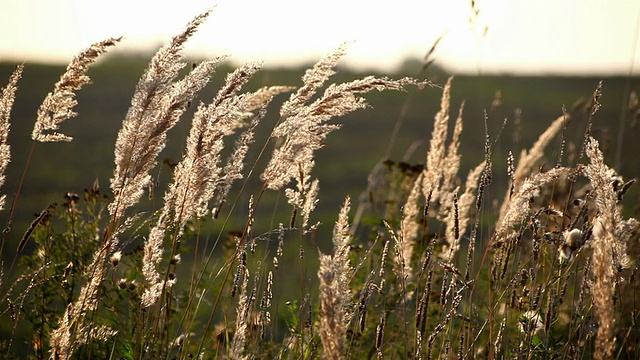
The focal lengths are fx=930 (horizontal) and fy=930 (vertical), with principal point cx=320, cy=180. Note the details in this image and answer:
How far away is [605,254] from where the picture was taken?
2.43 meters

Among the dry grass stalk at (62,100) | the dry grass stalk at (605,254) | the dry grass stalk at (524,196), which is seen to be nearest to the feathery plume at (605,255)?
the dry grass stalk at (605,254)

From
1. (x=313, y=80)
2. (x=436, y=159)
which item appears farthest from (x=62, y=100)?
(x=436, y=159)

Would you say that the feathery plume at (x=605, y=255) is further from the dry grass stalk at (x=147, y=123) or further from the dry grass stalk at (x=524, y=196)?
the dry grass stalk at (x=147, y=123)

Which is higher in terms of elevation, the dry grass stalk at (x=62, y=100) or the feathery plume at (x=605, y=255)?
the dry grass stalk at (x=62, y=100)

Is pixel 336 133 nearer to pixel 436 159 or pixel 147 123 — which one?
pixel 436 159

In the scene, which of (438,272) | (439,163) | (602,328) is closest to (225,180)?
(439,163)

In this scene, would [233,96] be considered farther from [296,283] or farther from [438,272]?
[296,283]

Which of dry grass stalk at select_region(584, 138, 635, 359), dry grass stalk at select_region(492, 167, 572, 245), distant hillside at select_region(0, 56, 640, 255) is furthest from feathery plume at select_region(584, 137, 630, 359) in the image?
distant hillside at select_region(0, 56, 640, 255)

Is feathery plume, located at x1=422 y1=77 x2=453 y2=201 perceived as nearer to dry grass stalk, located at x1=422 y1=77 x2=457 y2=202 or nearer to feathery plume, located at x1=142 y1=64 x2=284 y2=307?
dry grass stalk, located at x1=422 y1=77 x2=457 y2=202

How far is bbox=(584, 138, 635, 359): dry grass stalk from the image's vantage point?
239 centimetres

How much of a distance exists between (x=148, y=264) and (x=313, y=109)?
763 mm

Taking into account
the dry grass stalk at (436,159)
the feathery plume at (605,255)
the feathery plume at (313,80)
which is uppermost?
the feathery plume at (313,80)

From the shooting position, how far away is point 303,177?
3.48 meters

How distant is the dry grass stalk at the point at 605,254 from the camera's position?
2.39 metres
